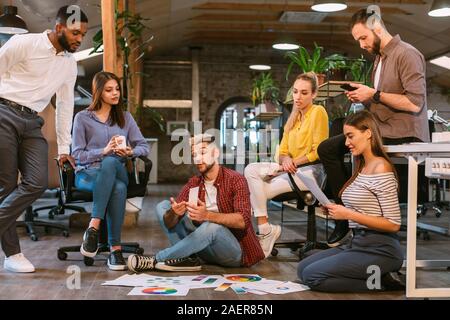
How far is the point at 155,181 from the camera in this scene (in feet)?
47.4

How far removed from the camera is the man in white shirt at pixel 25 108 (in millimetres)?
3082

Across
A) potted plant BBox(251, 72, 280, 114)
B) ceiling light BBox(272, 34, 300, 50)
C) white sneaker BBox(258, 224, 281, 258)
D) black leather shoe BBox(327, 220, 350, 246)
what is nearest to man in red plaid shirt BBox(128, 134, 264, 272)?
white sneaker BBox(258, 224, 281, 258)

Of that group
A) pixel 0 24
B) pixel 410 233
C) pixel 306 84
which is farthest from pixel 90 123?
pixel 0 24

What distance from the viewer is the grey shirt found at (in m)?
3.10

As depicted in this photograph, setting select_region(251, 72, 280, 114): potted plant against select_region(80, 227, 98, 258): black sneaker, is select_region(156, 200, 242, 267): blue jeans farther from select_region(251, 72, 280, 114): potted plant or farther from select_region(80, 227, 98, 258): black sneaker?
select_region(251, 72, 280, 114): potted plant

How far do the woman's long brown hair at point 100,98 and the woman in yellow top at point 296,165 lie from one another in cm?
86

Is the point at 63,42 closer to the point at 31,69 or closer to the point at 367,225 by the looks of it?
the point at 31,69

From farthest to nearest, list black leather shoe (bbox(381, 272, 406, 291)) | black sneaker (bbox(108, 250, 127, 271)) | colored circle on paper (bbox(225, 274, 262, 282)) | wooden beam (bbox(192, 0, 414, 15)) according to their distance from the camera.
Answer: wooden beam (bbox(192, 0, 414, 15)), black sneaker (bbox(108, 250, 127, 271)), colored circle on paper (bbox(225, 274, 262, 282)), black leather shoe (bbox(381, 272, 406, 291))

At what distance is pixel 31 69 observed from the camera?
3174 millimetres

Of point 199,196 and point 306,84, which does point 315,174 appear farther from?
point 199,196

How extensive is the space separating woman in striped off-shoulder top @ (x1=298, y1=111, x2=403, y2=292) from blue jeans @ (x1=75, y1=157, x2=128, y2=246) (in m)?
1.19

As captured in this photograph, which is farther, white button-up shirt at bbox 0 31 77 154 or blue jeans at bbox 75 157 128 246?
blue jeans at bbox 75 157 128 246

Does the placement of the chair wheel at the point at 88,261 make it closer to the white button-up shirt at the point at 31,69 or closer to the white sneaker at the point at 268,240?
the white button-up shirt at the point at 31,69

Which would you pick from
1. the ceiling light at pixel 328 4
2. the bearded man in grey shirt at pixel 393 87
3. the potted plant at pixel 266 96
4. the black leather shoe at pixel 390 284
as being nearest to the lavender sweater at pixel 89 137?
the bearded man in grey shirt at pixel 393 87
